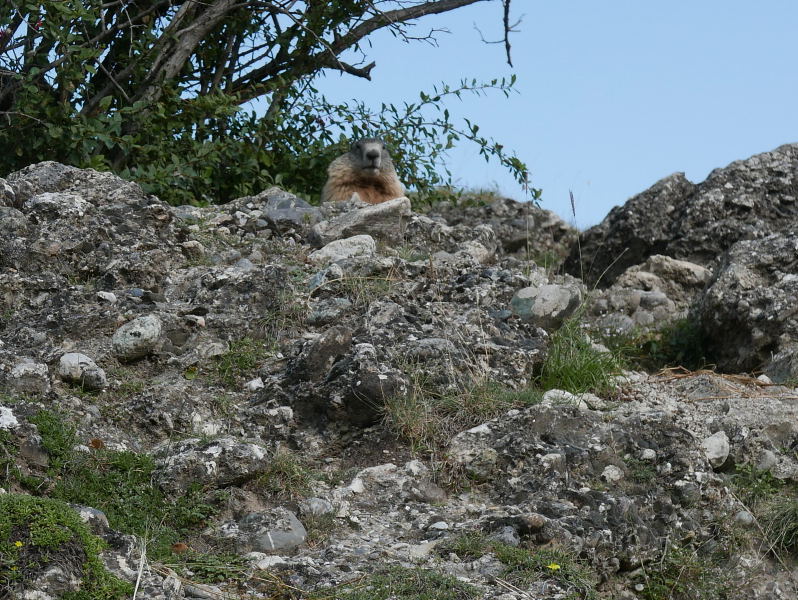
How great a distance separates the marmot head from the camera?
947cm

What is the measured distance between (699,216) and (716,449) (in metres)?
3.81

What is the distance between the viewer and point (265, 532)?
13.3 ft

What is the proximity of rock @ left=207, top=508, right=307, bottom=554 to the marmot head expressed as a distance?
5.66 meters

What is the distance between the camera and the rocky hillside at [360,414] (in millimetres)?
3910

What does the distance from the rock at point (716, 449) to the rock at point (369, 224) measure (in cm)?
274

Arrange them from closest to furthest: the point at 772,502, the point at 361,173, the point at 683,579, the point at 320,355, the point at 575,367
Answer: the point at 683,579 < the point at 772,502 < the point at 320,355 < the point at 575,367 < the point at 361,173

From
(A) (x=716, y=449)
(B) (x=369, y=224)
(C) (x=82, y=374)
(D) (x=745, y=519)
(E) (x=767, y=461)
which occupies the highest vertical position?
(B) (x=369, y=224)

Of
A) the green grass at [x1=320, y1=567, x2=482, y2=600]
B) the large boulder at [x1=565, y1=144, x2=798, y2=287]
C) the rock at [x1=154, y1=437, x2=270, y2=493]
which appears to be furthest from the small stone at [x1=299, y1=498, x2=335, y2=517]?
the large boulder at [x1=565, y1=144, x2=798, y2=287]

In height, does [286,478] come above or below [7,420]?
below

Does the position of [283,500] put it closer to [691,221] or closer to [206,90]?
[691,221]

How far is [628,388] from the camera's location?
5.84 m

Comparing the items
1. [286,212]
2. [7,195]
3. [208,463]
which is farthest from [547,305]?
[7,195]

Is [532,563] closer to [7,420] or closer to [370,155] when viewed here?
[7,420]

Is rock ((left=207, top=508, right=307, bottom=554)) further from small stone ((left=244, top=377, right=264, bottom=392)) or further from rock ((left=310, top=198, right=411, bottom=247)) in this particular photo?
rock ((left=310, top=198, right=411, bottom=247))
